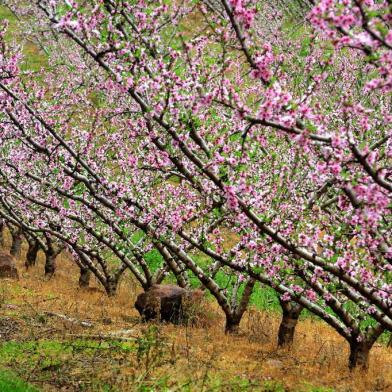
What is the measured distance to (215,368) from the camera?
8.97m

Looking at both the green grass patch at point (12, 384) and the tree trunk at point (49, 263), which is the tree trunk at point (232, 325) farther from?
the tree trunk at point (49, 263)

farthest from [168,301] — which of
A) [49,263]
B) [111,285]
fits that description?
[49,263]

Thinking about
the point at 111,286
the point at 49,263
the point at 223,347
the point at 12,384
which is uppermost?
the point at 49,263

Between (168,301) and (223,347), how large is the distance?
8.79 feet

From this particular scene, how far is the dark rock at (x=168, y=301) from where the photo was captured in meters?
13.3

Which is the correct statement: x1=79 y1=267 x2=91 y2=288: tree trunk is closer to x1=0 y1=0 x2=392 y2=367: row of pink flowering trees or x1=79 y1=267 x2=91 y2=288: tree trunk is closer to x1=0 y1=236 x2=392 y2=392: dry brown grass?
→ x1=0 y1=236 x2=392 y2=392: dry brown grass

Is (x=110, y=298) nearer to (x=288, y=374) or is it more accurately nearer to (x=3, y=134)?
(x=3, y=134)

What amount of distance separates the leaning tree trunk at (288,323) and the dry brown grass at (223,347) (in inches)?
9.9

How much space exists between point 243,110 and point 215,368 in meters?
4.77

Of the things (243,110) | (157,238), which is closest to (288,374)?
(157,238)

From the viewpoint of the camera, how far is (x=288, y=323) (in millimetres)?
11680

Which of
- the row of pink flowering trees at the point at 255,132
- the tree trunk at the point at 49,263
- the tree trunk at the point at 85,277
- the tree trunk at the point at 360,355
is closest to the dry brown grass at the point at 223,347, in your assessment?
the tree trunk at the point at 360,355

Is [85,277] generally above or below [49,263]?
below

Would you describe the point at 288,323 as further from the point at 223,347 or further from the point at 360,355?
the point at 360,355
